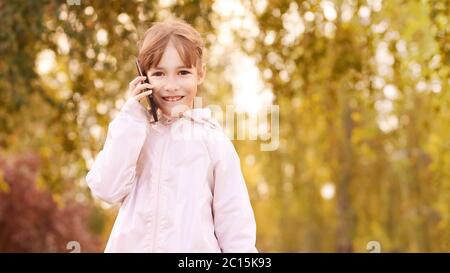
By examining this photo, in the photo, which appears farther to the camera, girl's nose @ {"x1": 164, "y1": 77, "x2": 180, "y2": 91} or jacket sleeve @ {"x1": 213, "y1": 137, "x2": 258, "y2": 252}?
girl's nose @ {"x1": 164, "y1": 77, "x2": 180, "y2": 91}

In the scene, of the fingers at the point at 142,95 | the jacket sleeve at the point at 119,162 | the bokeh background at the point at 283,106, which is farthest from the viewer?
the bokeh background at the point at 283,106

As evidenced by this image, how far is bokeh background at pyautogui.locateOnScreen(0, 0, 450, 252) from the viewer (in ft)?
22.4

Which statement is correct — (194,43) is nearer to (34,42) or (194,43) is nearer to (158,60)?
(158,60)

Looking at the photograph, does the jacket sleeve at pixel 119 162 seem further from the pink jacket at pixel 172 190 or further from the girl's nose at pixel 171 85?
the girl's nose at pixel 171 85

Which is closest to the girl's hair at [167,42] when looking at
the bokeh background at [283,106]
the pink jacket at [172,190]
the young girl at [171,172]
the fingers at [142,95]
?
the young girl at [171,172]

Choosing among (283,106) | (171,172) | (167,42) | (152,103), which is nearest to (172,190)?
(171,172)

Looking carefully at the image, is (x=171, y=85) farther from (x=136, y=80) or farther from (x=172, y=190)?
(x=172, y=190)

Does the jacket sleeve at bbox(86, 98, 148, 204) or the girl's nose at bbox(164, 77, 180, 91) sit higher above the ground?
the girl's nose at bbox(164, 77, 180, 91)

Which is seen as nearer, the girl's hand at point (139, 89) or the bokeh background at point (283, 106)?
the girl's hand at point (139, 89)

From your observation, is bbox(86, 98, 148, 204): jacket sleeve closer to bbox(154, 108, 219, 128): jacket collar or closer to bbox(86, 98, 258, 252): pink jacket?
bbox(86, 98, 258, 252): pink jacket

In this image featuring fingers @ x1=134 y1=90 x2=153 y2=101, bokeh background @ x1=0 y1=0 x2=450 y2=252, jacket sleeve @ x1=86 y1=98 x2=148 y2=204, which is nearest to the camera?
jacket sleeve @ x1=86 y1=98 x2=148 y2=204

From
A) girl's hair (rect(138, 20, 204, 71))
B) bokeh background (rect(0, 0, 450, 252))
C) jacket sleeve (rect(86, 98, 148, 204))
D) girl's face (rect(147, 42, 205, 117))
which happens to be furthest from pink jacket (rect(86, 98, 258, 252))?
bokeh background (rect(0, 0, 450, 252))

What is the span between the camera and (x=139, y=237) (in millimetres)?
2883

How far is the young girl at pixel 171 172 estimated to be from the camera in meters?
2.88
